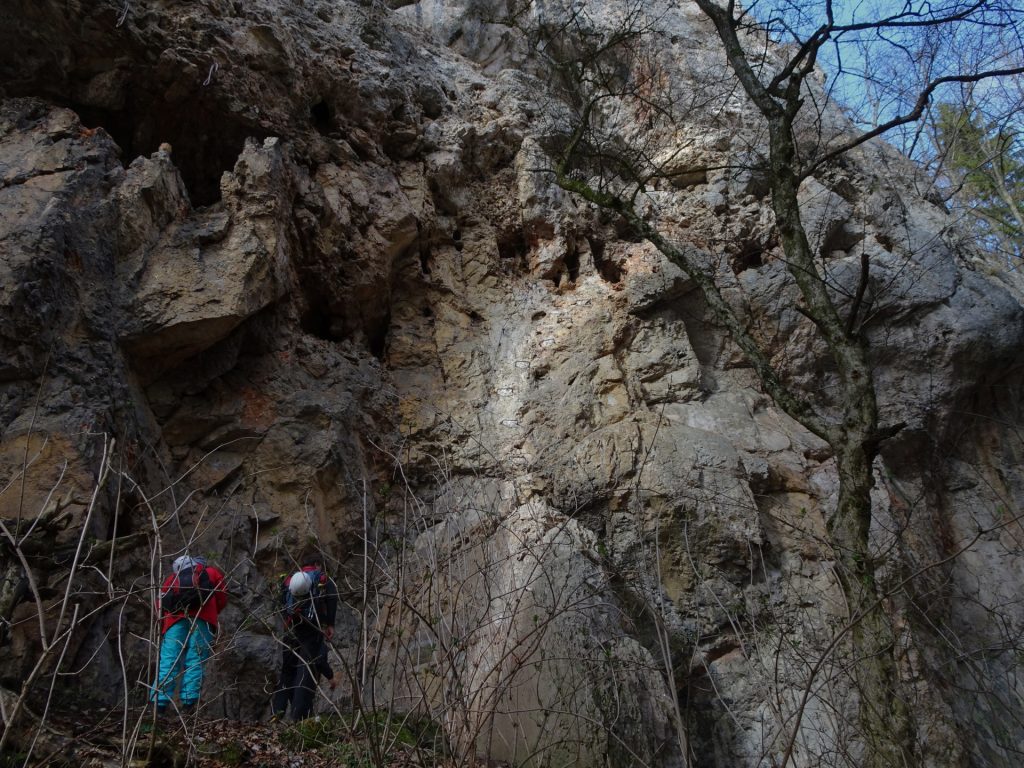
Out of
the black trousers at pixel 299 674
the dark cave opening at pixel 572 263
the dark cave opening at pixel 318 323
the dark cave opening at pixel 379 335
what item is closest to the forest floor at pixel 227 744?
the black trousers at pixel 299 674

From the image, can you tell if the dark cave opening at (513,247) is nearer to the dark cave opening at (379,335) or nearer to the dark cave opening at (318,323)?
the dark cave opening at (379,335)

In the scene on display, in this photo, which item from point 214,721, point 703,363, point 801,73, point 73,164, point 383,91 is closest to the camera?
point 214,721

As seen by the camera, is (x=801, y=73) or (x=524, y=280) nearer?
(x=801, y=73)

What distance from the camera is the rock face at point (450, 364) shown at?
4871mm

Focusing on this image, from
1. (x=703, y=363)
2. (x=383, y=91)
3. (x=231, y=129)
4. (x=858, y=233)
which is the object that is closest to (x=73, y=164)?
(x=231, y=129)

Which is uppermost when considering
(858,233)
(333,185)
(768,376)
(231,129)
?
(231,129)

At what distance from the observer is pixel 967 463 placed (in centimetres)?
736

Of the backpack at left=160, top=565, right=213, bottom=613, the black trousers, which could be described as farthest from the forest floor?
the backpack at left=160, top=565, right=213, bottom=613

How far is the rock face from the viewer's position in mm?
4871

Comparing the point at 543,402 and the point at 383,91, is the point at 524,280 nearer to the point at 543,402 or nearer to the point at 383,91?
the point at 543,402

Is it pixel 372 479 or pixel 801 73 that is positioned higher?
pixel 801 73

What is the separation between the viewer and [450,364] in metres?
7.40

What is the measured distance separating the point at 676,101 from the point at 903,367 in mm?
4716

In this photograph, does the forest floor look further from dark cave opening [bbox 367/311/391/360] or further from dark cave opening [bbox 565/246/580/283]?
dark cave opening [bbox 565/246/580/283]
